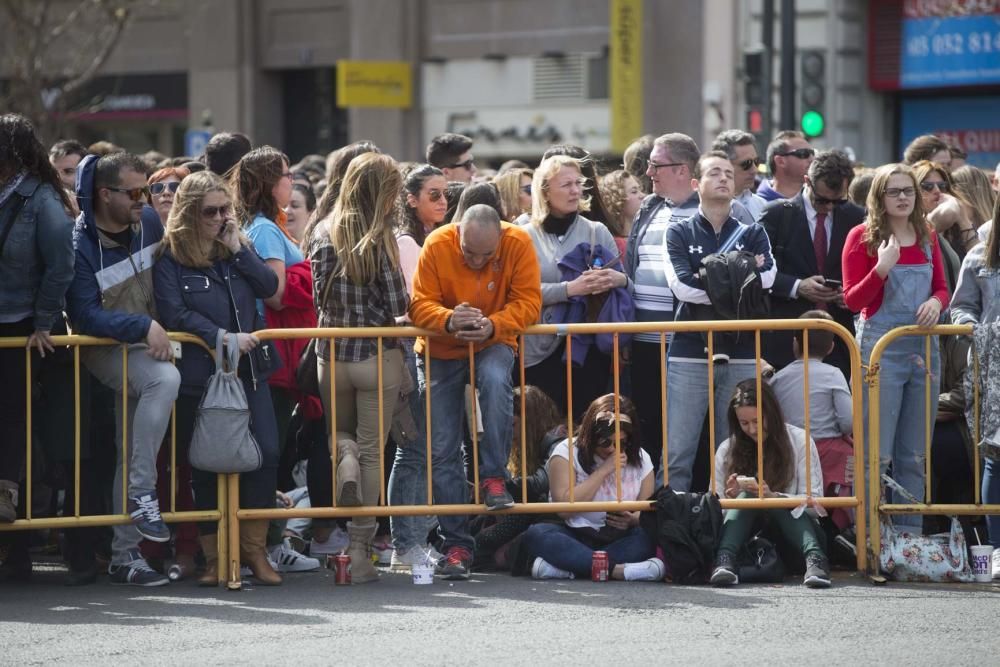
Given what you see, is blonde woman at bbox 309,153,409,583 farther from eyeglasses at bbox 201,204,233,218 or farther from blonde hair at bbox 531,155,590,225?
blonde hair at bbox 531,155,590,225

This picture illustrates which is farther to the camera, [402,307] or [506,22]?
[506,22]

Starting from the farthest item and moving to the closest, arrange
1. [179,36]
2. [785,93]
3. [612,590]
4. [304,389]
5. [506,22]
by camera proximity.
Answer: [179,36] → [506,22] → [785,93] → [304,389] → [612,590]

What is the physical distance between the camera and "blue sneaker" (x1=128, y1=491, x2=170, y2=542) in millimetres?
8203

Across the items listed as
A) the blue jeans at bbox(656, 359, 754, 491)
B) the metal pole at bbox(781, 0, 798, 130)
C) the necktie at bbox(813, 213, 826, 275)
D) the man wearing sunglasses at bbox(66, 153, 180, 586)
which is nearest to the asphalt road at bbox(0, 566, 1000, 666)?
the man wearing sunglasses at bbox(66, 153, 180, 586)

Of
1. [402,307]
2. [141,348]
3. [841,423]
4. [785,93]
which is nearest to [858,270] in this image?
[841,423]

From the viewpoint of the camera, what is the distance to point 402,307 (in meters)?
8.53

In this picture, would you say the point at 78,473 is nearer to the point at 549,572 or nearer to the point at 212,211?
the point at 212,211

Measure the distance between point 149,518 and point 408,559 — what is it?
53.9 inches

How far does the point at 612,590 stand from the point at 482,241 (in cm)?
183

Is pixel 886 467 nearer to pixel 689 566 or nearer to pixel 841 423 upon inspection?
pixel 841 423

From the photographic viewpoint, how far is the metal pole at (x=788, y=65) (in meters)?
18.6

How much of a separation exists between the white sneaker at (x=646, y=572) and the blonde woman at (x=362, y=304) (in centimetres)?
129

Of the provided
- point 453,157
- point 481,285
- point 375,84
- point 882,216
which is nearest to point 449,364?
point 481,285

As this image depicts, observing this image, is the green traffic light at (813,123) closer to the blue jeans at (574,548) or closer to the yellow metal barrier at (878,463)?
the yellow metal barrier at (878,463)
